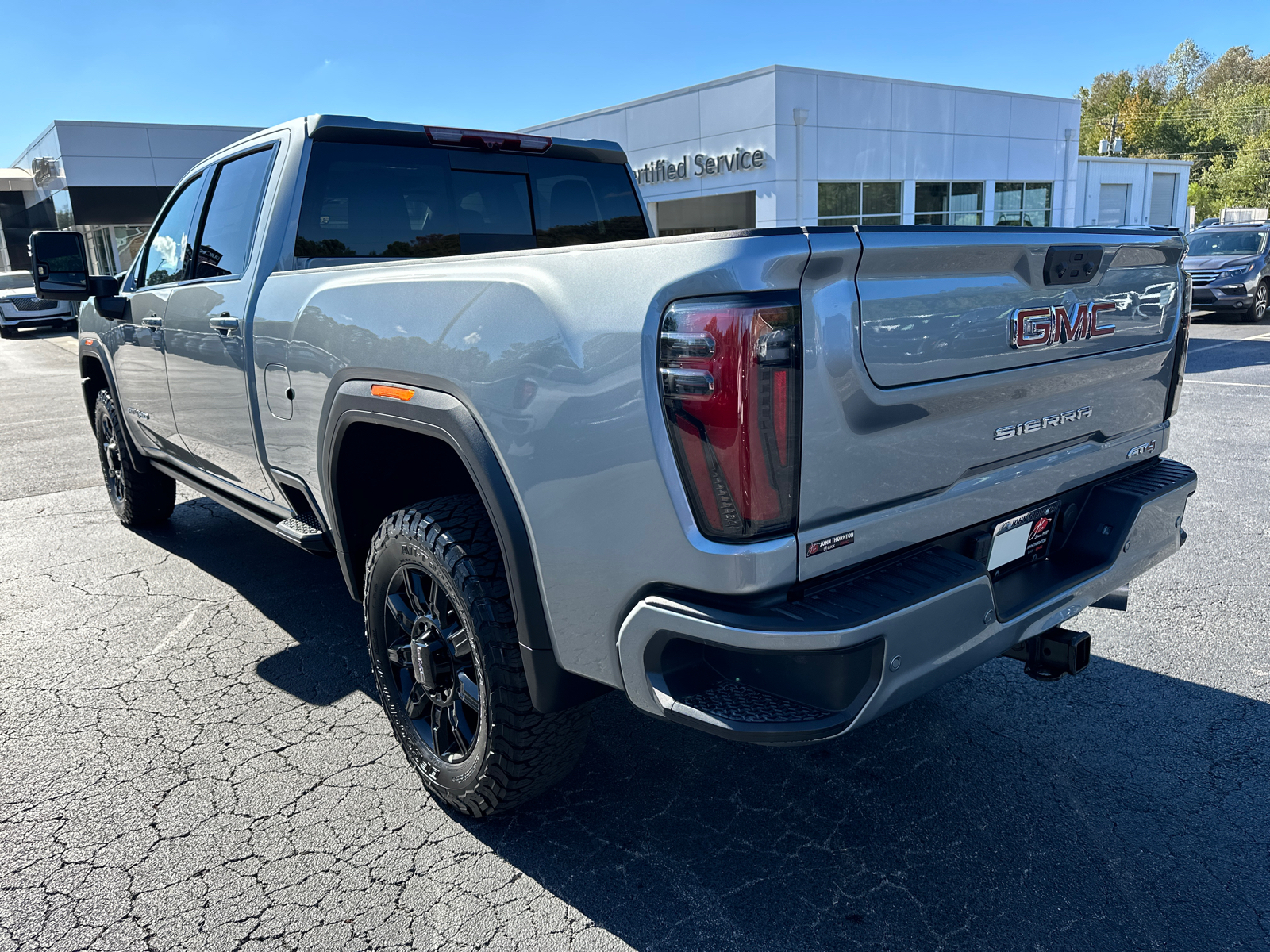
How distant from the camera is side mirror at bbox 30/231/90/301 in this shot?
4.43 m

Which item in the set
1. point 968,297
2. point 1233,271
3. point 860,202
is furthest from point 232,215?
point 860,202

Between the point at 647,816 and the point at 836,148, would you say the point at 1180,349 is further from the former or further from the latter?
the point at 836,148

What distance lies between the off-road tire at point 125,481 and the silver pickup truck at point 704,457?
242 centimetres

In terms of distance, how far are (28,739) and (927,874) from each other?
3071mm

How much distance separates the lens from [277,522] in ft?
12.1

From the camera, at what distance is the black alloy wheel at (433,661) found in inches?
103

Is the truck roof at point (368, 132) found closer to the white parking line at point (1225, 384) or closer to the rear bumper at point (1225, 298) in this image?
the white parking line at point (1225, 384)

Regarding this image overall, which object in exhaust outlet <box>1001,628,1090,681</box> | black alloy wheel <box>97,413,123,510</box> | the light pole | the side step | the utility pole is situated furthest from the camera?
the utility pole

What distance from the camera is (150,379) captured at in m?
4.56

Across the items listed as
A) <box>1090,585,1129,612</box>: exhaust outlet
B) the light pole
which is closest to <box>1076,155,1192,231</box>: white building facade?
the light pole

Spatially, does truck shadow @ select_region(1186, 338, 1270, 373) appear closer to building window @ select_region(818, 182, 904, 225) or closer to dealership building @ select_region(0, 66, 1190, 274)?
dealership building @ select_region(0, 66, 1190, 274)

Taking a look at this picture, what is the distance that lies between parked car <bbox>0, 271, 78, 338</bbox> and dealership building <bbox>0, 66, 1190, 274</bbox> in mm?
2641

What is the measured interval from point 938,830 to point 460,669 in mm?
1438

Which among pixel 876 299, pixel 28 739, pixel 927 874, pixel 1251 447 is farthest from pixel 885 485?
pixel 1251 447
